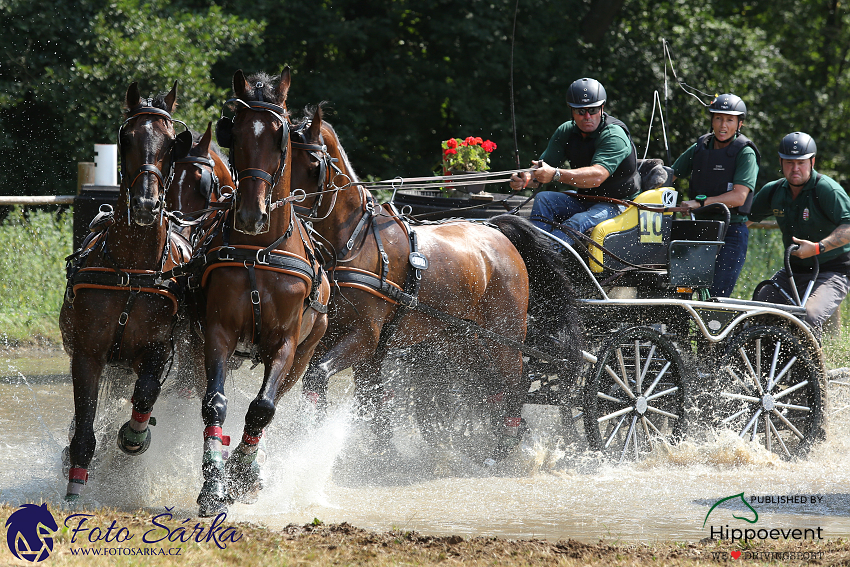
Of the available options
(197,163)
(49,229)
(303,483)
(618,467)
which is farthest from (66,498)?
(49,229)

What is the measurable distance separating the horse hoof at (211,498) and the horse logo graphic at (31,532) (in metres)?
0.62

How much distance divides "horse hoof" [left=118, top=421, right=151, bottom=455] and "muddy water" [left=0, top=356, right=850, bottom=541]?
0.27 metres

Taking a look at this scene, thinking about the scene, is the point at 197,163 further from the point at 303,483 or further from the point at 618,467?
the point at 618,467

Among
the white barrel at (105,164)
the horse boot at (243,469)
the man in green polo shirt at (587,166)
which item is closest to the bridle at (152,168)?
the horse boot at (243,469)

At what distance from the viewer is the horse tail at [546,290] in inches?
241

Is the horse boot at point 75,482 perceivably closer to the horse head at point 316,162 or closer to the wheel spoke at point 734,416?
Answer: the horse head at point 316,162

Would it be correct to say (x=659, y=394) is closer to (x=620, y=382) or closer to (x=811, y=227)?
(x=620, y=382)

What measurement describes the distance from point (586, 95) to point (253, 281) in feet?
9.83

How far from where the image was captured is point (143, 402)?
445 centimetres

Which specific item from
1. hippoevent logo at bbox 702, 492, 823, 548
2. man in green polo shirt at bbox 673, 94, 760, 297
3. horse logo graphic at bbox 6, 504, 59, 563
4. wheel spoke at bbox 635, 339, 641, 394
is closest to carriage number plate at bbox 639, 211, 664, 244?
man in green polo shirt at bbox 673, 94, 760, 297

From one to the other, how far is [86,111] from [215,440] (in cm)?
940

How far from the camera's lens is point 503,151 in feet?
50.3

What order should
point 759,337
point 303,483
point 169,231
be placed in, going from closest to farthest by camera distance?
point 169,231, point 303,483, point 759,337

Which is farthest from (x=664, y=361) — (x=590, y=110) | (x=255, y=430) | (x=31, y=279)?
(x=31, y=279)
